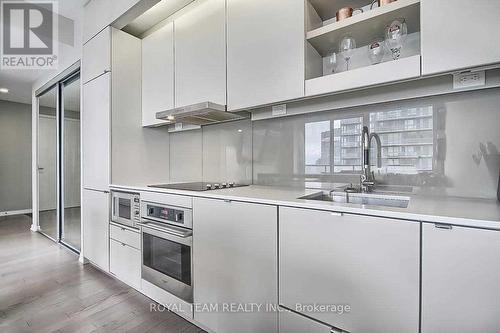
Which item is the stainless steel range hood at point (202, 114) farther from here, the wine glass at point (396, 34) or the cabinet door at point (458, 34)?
the cabinet door at point (458, 34)

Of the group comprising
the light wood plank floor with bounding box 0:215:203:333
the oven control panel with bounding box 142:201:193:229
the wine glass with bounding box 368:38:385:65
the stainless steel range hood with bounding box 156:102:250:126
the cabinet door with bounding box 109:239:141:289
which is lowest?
the light wood plank floor with bounding box 0:215:203:333

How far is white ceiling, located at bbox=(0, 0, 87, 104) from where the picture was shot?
2.73 meters

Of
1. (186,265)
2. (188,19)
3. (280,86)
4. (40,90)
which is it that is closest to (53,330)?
(186,265)

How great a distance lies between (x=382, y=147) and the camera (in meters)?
1.62

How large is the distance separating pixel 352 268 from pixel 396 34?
1210 mm

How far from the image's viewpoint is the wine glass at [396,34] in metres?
1.36

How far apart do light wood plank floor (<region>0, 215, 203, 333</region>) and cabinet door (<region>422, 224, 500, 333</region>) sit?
1.41 meters

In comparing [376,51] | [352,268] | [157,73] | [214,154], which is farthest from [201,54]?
[352,268]

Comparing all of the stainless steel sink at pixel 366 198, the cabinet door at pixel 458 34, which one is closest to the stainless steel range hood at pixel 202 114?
the stainless steel sink at pixel 366 198

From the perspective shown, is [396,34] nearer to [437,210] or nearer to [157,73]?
[437,210]

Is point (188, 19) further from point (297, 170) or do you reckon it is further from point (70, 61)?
point (70, 61)

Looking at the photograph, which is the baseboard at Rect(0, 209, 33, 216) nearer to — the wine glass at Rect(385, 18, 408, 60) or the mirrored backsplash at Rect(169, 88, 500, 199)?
the mirrored backsplash at Rect(169, 88, 500, 199)

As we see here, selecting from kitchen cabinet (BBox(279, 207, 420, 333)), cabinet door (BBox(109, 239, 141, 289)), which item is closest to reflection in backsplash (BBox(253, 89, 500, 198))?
kitchen cabinet (BBox(279, 207, 420, 333))

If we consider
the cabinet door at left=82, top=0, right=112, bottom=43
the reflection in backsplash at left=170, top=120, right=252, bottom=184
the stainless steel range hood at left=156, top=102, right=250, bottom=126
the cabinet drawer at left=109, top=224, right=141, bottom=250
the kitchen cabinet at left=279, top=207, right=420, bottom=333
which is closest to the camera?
the kitchen cabinet at left=279, top=207, right=420, bottom=333
